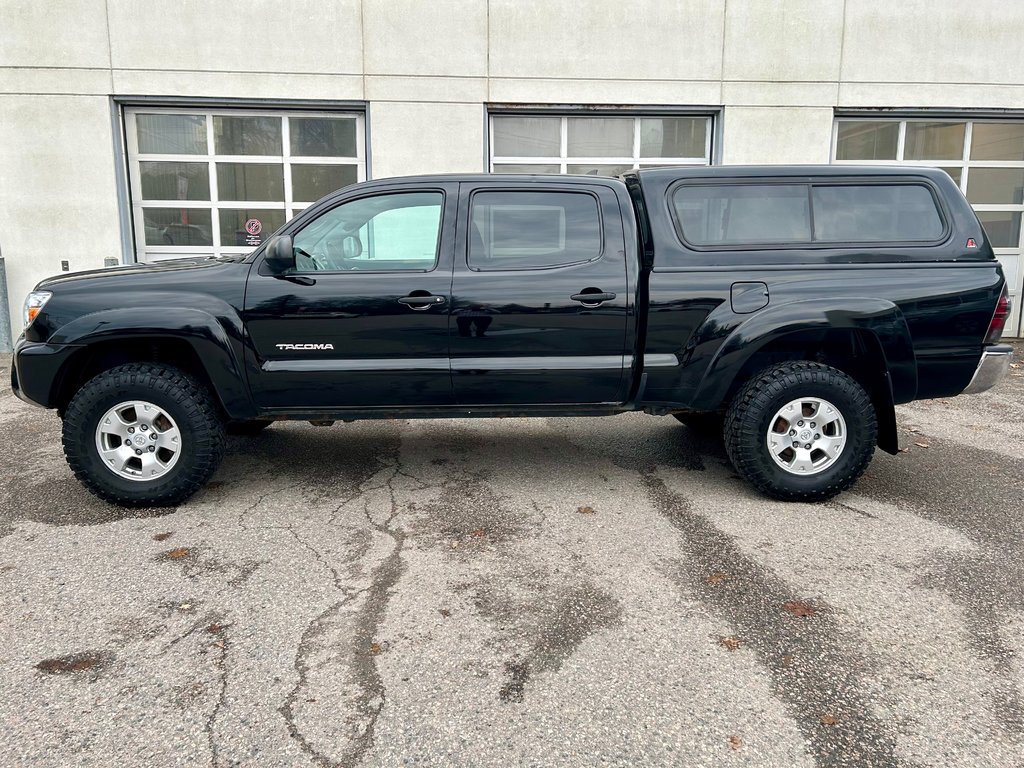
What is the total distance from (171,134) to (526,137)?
4.65 metres

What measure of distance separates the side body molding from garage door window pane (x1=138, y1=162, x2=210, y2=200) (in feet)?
20.2

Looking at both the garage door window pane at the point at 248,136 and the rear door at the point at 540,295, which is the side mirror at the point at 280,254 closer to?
the rear door at the point at 540,295

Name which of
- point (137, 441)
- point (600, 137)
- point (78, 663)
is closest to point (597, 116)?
point (600, 137)

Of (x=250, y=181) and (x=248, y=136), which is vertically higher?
(x=248, y=136)

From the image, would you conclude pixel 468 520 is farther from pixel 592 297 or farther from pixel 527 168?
pixel 527 168

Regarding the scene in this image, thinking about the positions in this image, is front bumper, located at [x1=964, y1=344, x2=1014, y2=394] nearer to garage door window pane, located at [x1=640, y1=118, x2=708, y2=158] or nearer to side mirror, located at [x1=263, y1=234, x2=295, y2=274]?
side mirror, located at [x1=263, y1=234, x2=295, y2=274]

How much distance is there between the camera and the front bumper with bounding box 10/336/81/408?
404 cm

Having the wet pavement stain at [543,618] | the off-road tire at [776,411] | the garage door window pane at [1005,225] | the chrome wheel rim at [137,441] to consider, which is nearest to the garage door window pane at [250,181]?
the chrome wheel rim at [137,441]

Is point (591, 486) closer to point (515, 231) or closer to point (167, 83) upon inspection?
point (515, 231)

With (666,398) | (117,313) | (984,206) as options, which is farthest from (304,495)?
(984,206)

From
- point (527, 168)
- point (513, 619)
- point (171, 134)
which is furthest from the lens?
point (527, 168)

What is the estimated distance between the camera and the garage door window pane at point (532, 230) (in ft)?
14.0

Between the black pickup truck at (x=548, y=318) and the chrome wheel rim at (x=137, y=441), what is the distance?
1 cm

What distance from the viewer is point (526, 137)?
972 centimetres
